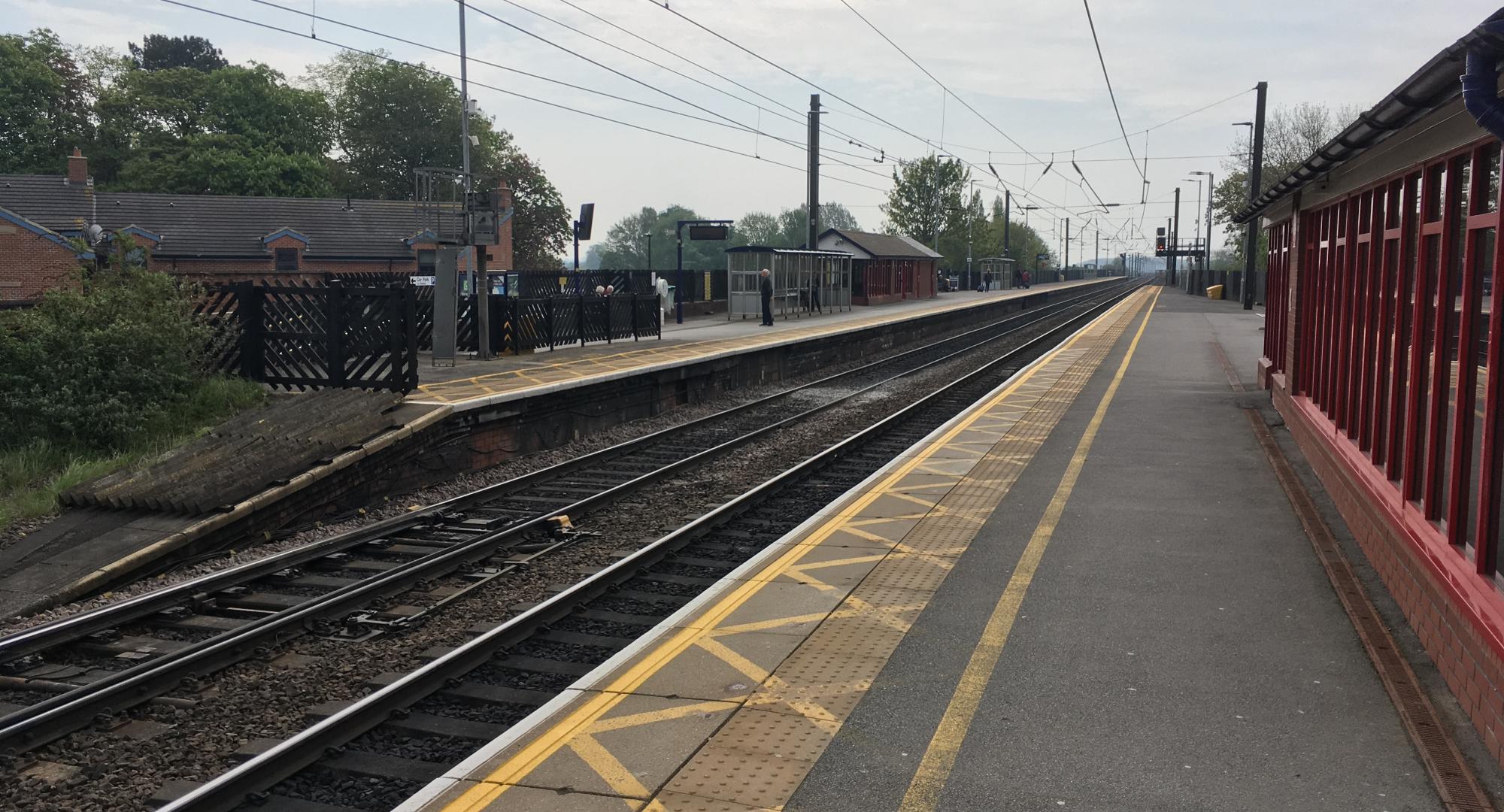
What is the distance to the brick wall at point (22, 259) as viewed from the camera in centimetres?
3719

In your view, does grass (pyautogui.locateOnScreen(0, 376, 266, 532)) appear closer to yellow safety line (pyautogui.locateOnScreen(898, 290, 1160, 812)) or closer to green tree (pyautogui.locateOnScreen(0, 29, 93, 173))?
yellow safety line (pyautogui.locateOnScreen(898, 290, 1160, 812))

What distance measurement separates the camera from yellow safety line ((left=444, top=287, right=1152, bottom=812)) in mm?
4043

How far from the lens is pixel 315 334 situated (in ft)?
43.2

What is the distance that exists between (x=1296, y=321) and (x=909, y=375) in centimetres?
1169

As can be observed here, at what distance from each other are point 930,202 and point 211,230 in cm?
5418

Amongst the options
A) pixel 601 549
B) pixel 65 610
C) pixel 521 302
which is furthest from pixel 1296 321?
pixel 521 302

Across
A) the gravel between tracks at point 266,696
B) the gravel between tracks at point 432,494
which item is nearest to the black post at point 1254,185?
the gravel between tracks at point 432,494

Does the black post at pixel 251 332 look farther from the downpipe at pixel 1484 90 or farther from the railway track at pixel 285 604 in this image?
the downpipe at pixel 1484 90

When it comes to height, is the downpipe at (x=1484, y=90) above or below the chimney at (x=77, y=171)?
below

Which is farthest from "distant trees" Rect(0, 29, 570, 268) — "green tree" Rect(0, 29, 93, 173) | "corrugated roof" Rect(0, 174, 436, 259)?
"corrugated roof" Rect(0, 174, 436, 259)

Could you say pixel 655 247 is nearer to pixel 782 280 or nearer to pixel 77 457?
pixel 782 280

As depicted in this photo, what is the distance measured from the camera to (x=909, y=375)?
76.5ft

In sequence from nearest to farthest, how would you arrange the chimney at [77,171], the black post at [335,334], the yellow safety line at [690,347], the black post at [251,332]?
the black post at [335,334]
the black post at [251,332]
the yellow safety line at [690,347]
the chimney at [77,171]

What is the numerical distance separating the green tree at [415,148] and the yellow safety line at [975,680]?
66188 mm
